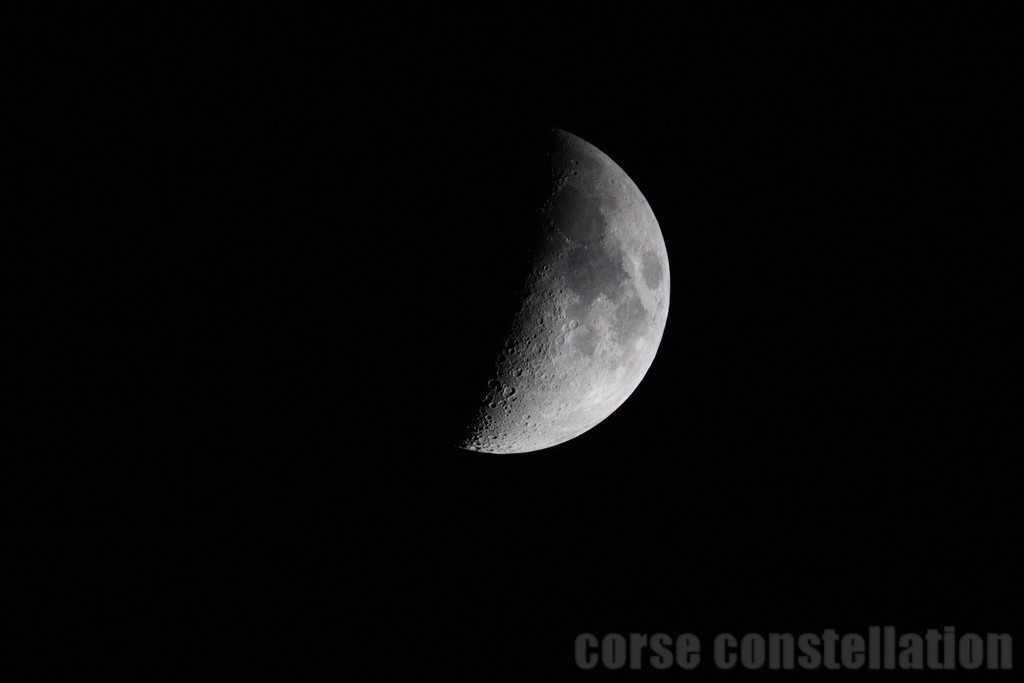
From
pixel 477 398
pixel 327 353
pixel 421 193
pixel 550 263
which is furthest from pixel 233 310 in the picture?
pixel 550 263

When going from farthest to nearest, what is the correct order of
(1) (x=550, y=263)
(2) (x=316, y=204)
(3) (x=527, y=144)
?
1. (3) (x=527, y=144)
2. (1) (x=550, y=263)
3. (2) (x=316, y=204)

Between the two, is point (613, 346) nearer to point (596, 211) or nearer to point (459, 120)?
point (596, 211)

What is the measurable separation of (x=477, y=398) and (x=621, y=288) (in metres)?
1.14

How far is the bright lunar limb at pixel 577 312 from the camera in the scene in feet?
12.6

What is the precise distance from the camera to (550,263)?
380 centimetres

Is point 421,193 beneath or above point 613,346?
above

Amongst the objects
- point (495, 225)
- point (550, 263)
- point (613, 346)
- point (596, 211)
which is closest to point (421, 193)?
point (495, 225)

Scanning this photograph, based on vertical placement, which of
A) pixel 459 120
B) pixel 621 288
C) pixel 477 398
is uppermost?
pixel 459 120

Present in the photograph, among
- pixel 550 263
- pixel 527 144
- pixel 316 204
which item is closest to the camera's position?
pixel 316 204

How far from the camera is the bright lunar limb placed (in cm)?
384

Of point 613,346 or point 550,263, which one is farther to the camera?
point 613,346

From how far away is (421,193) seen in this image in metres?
3.61

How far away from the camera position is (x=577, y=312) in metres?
3.88

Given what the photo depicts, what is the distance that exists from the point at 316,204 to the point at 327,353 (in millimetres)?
841
